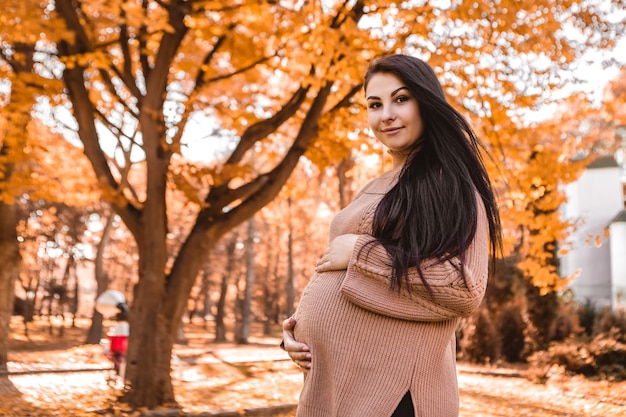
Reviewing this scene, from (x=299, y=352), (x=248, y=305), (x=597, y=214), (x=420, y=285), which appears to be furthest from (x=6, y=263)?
(x=597, y=214)

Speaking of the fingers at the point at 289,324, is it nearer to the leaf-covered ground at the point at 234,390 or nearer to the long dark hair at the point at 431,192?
the long dark hair at the point at 431,192

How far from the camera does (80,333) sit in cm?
2948

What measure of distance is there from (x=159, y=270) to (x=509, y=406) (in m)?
5.42

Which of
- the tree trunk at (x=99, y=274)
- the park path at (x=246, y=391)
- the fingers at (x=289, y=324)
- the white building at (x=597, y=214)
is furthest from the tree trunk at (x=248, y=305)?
the fingers at (x=289, y=324)

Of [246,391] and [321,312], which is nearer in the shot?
[321,312]

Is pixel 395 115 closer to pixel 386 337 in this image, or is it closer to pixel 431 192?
pixel 431 192

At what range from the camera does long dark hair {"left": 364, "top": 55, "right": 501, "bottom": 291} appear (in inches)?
66.0

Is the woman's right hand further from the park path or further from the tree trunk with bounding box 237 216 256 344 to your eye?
the tree trunk with bounding box 237 216 256 344

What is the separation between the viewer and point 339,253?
1.84m

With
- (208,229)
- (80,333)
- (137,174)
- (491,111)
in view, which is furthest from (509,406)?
(80,333)

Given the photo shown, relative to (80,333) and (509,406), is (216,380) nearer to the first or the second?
(509,406)

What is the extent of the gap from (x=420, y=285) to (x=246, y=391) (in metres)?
8.24

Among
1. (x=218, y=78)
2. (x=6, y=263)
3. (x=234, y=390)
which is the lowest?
(x=234, y=390)

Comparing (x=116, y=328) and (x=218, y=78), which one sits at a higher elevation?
(x=218, y=78)
